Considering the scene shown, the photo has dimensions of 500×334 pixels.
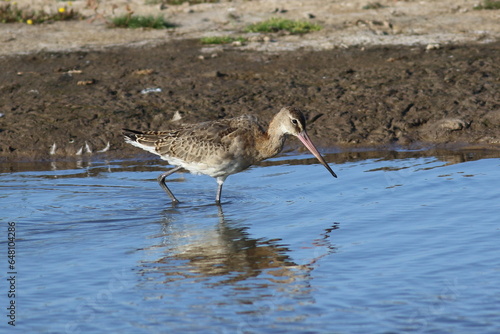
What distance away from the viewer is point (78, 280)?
7059mm

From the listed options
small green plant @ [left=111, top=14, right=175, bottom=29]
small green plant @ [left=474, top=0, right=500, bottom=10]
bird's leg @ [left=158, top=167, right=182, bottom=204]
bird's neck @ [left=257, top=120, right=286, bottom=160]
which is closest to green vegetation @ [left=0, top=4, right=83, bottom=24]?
small green plant @ [left=111, top=14, right=175, bottom=29]

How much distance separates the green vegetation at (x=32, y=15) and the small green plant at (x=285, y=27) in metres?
3.20

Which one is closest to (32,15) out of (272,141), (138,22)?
(138,22)

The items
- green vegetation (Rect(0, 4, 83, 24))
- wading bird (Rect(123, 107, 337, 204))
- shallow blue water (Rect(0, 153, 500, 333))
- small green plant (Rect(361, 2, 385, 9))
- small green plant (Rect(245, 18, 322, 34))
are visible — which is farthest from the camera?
small green plant (Rect(361, 2, 385, 9))

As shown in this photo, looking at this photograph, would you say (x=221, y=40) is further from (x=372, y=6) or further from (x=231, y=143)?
(x=231, y=143)

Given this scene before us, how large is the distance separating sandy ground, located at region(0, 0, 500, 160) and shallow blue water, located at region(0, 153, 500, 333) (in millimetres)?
911

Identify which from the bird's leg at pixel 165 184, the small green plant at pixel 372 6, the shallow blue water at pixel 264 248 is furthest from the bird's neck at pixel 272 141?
the small green plant at pixel 372 6

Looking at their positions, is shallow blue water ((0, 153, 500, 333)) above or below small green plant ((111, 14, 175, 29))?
below

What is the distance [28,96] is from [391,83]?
17.2ft

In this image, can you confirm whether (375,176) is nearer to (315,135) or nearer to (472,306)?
(315,135)

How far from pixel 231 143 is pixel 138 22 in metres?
5.99

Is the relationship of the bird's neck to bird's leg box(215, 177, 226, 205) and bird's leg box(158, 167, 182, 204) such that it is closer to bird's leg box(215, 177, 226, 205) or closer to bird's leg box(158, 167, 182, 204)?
bird's leg box(215, 177, 226, 205)

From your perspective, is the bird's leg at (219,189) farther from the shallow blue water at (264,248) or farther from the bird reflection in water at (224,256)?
the bird reflection in water at (224,256)

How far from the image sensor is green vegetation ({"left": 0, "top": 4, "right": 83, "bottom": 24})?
15181 mm
